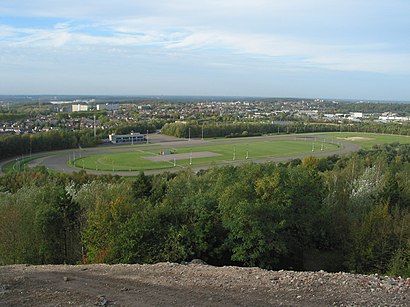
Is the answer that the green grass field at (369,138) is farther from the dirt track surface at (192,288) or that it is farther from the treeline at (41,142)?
the dirt track surface at (192,288)

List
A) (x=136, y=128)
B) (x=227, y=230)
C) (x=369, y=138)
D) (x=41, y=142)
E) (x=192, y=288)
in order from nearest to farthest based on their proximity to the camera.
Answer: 1. (x=192, y=288)
2. (x=227, y=230)
3. (x=41, y=142)
4. (x=369, y=138)
5. (x=136, y=128)

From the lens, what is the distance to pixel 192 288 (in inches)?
439

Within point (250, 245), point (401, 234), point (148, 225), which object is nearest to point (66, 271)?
point (148, 225)

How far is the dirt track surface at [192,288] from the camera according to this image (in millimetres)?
10195

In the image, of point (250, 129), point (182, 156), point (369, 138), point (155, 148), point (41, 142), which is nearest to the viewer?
point (182, 156)

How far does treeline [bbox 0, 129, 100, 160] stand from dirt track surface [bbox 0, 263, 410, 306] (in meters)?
61.1

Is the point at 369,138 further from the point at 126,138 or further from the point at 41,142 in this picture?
the point at 41,142

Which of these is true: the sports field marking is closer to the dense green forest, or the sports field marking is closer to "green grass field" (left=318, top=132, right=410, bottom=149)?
"green grass field" (left=318, top=132, right=410, bottom=149)

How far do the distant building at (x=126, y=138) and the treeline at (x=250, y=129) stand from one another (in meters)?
10.8

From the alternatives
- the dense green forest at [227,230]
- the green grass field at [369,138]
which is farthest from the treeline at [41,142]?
the green grass field at [369,138]

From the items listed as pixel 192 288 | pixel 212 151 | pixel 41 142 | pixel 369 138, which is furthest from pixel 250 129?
pixel 192 288

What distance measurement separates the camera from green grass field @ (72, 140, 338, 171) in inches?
2376

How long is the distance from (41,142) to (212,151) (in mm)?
30879

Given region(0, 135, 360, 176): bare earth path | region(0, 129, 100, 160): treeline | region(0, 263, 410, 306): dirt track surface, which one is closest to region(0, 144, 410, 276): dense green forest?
region(0, 263, 410, 306): dirt track surface
